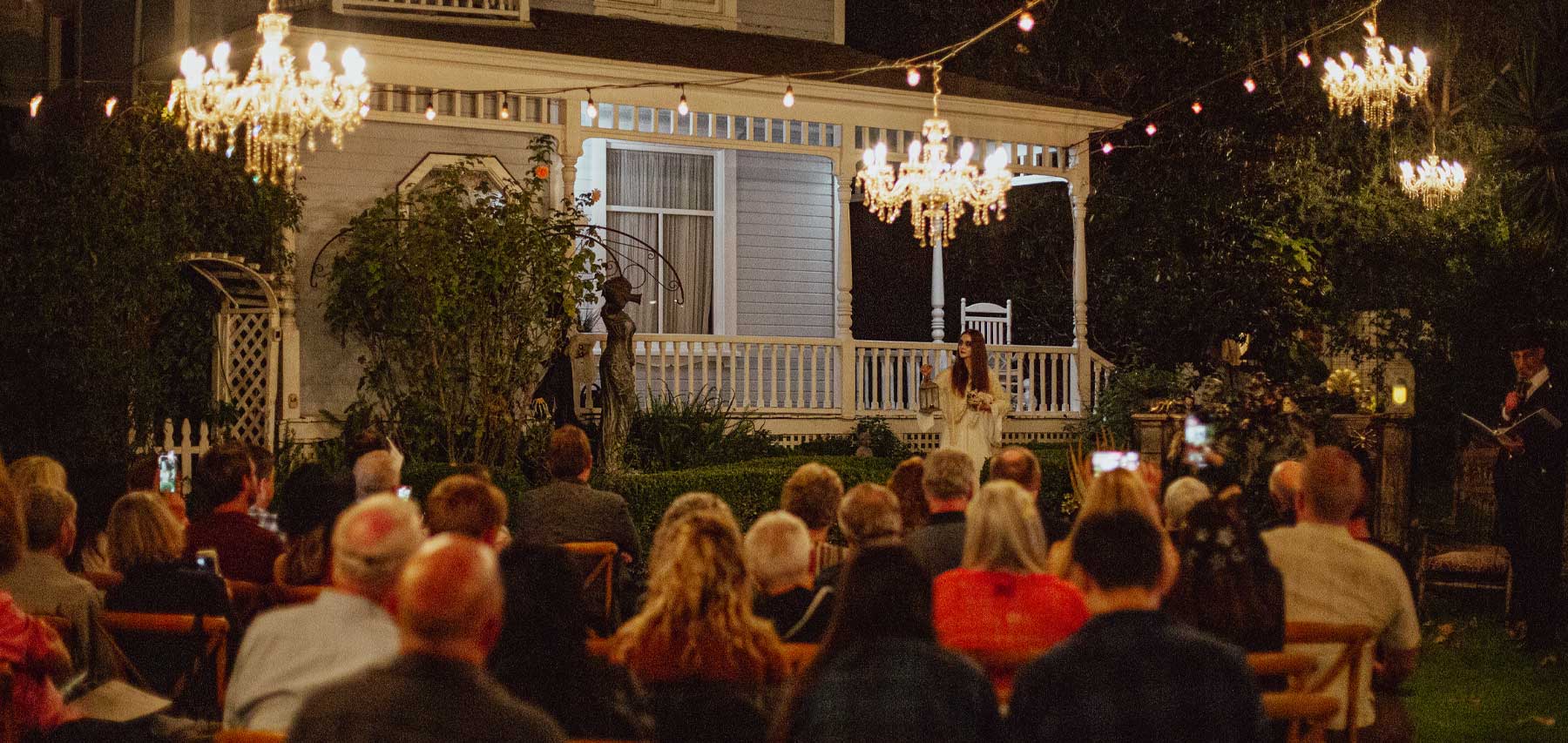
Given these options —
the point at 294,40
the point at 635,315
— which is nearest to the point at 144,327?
the point at 294,40

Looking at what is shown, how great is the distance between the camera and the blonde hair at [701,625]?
375 cm

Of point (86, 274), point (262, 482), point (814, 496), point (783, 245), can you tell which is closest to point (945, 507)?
point (814, 496)

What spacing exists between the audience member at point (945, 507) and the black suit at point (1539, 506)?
5003mm

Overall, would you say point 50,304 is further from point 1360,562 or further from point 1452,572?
point 1452,572

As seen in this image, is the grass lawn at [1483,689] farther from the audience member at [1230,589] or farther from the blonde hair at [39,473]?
the blonde hair at [39,473]

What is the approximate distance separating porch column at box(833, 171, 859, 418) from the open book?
22.7 feet

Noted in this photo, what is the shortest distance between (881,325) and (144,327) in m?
10.1

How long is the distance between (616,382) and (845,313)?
3341 mm

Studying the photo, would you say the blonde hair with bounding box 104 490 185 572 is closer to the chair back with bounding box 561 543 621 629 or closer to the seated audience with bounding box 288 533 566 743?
the chair back with bounding box 561 543 621 629

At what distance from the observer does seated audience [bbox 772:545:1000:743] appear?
10.0 feet

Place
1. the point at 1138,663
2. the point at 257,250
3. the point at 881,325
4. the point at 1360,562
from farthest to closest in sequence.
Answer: the point at 881,325
the point at 257,250
the point at 1360,562
the point at 1138,663

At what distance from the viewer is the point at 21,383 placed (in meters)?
10.5

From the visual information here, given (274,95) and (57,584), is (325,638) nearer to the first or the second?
(57,584)

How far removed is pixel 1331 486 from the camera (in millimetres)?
4754
